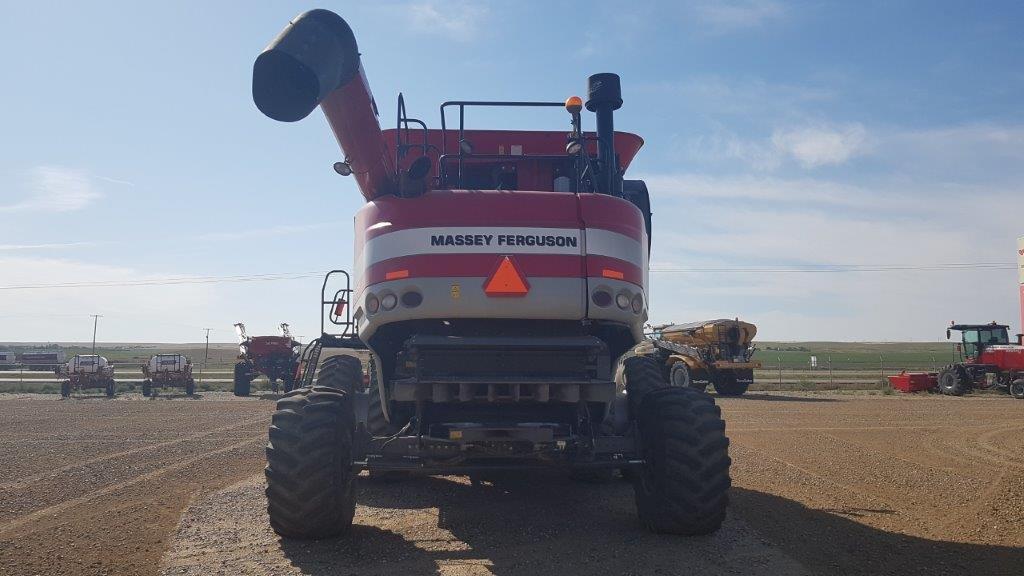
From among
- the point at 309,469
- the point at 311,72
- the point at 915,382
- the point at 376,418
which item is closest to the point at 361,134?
the point at 311,72

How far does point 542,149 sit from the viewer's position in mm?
7551

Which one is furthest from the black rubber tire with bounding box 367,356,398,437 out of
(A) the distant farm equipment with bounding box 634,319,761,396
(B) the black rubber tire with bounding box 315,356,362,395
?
(A) the distant farm equipment with bounding box 634,319,761,396

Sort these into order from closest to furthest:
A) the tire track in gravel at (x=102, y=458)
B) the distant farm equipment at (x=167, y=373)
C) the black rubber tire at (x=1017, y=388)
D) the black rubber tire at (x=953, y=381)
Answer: the tire track in gravel at (x=102, y=458) → the black rubber tire at (x=1017, y=388) → the black rubber tire at (x=953, y=381) → the distant farm equipment at (x=167, y=373)

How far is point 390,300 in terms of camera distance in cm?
580

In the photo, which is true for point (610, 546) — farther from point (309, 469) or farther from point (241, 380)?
point (241, 380)

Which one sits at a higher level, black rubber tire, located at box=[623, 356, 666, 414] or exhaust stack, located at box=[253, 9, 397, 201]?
exhaust stack, located at box=[253, 9, 397, 201]

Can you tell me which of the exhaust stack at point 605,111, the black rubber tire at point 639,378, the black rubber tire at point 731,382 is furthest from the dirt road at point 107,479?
the black rubber tire at point 731,382

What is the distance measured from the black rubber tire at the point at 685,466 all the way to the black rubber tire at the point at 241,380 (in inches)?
969

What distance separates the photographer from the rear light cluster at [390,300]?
18.9 ft

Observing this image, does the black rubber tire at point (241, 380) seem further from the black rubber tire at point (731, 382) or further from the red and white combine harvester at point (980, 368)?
the red and white combine harvester at point (980, 368)

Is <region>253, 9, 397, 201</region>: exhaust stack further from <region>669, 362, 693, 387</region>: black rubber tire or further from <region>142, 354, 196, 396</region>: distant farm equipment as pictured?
<region>142, 354, 196, 396</region>: distant farm equipment

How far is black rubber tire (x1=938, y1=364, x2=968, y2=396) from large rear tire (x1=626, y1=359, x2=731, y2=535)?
2500 cm

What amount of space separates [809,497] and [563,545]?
344cm

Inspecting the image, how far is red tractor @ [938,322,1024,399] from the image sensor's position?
84.7ft
